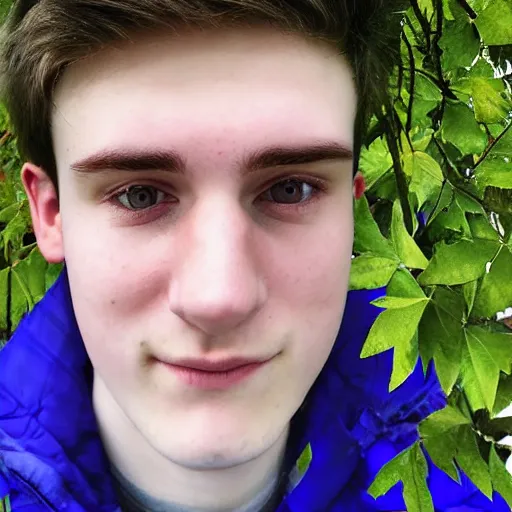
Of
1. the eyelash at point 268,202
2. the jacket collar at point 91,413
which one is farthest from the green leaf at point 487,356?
the jacket collar at point 91,413

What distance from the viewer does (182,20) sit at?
0.65 m

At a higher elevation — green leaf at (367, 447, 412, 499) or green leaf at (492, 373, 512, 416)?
green leaf at (492, 373, 512, 416)

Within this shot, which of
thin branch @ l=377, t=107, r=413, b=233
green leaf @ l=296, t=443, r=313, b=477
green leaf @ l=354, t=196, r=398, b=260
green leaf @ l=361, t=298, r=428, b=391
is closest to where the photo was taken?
green leaf @ l=361, t=298, r=428, b=391

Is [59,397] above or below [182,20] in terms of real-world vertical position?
below

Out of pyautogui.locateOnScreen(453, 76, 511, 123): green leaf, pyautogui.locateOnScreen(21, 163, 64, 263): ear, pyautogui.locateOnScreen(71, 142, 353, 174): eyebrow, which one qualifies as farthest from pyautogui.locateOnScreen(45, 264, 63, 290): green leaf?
pyautogui.locateOnScreen(453, 76, 511, 123): green leaf

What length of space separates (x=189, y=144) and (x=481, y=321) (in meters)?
0.41

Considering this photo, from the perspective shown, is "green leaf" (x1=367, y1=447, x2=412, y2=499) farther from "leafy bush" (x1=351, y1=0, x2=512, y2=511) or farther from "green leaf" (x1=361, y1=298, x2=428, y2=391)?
"green leaf" (x1=361, y1=298, x2=428, y2=391)

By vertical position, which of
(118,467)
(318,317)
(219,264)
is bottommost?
(118,467)

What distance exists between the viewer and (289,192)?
745 mm

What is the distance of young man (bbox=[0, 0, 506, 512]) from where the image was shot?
0.66 m

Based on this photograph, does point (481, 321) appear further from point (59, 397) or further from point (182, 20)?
point (59, 397)

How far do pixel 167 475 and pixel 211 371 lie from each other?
27cm

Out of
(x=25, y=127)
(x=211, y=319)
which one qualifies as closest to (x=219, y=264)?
(x=211, y=319)

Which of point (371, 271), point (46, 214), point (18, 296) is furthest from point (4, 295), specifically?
point (371, 271)
